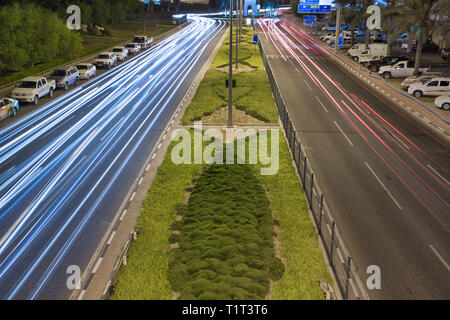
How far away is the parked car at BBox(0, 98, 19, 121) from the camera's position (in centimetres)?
2904

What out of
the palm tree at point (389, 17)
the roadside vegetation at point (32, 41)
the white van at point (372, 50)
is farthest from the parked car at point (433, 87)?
the roadside vegetation at point (32, 41)

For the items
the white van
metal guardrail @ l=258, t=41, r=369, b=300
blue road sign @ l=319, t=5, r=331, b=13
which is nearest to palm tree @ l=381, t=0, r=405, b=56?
the white van

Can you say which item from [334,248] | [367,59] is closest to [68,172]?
[334,248]

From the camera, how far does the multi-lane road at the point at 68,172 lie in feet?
45.0

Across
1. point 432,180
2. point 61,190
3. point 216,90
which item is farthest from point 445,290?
point 216,90

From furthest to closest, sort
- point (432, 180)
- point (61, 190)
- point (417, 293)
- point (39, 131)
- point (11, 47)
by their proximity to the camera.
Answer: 1. point (11, 47)
2. point (39, 131)
3. point (432, 180)
4. point (61, 190)
5. point (417, 293)

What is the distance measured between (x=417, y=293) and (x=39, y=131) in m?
23.0

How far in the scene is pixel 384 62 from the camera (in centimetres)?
4997

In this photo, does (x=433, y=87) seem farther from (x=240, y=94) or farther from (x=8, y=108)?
(x=8, y=108)

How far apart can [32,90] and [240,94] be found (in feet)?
53.8

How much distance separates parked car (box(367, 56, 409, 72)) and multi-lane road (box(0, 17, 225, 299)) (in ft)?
74.4

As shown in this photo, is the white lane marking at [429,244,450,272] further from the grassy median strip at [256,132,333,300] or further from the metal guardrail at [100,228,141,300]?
the metal guardrail at [100,228,141,300]
